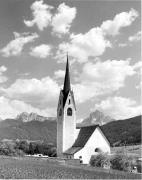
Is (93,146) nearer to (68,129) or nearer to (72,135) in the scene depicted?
(72,135)

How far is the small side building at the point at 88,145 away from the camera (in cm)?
6256

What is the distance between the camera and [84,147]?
63.0m

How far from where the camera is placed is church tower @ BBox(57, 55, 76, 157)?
219 feet

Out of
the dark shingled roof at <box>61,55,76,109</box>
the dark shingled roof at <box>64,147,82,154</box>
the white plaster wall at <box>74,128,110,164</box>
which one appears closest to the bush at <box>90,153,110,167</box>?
the white plaster wall at <box>74,128,110,164</box>

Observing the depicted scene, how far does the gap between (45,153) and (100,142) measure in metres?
22.5

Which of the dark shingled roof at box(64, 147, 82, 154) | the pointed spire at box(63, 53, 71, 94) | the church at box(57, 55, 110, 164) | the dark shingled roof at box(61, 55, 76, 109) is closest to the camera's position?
the dark shingled roof at box(64, 147, 82, 154)

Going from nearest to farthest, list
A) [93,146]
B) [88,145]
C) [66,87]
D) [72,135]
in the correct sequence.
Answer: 1. [88,145]
2. [93,146]
3. [72,135]
4. [66,87]

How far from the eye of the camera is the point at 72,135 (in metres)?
67.1

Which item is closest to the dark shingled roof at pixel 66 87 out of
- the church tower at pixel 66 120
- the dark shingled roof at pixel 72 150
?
the church tower at pixel 66 120

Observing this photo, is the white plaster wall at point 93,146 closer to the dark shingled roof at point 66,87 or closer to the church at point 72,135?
the church at point 72,135

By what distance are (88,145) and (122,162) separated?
49.0 ft

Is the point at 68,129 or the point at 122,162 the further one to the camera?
the point at 68,129

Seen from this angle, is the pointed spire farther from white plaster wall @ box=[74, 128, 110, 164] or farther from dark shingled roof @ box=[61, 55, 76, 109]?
white plaster wall @ box=[74, 128, 110, 164]

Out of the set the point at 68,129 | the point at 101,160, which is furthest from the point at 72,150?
the point at 101,160
